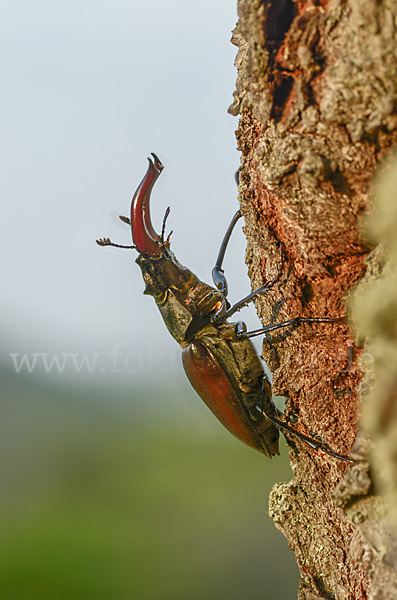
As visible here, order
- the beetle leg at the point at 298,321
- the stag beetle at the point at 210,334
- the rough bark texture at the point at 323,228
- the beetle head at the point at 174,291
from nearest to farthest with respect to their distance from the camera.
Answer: the rough bark texture at the point at 323,228, the beetle leg at the point at 298,321, the stag beetle at the point at 210,334, the beetle head at the point at 174,291

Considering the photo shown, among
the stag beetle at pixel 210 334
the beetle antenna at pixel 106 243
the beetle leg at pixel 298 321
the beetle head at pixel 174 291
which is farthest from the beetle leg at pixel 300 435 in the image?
the beetle antenna at pixel 106 243

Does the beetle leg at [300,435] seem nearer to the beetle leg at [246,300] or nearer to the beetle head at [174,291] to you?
the beetle leg at [246,300]

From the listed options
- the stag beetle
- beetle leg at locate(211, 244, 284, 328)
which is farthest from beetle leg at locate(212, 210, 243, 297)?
beetle leg at locate(211, 244, 284, 328)

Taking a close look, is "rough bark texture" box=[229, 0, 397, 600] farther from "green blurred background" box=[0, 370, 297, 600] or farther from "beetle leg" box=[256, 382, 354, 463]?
"green blurred background" box=[0, 370, 297, 600]

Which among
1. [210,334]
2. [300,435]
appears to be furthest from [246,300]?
[300,435]

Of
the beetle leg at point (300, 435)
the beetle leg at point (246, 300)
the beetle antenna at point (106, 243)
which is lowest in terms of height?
the beetle leg at point (300, 435)

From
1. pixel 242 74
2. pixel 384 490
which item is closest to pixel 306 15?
pixel 242 74

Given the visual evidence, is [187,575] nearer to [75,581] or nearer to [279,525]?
[75,581]
